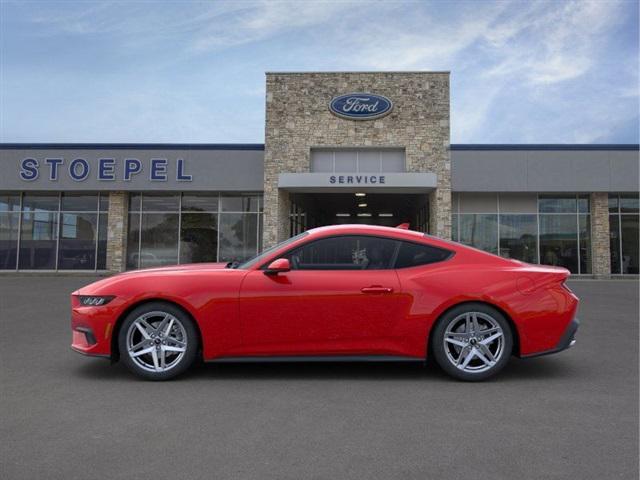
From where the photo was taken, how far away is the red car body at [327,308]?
4570mm

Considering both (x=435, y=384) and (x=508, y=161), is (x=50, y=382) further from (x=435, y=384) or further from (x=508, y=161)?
(x=508, y=161)

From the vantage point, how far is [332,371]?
198 inches

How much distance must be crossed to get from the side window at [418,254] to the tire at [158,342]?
6.50 ft

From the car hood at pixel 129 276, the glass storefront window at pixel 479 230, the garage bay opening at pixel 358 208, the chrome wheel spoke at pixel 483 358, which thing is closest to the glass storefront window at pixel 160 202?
the garage bay opening at pixel 358 208

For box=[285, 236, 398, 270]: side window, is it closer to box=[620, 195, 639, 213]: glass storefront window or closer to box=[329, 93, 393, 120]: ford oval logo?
box=[329, 93, 393, 120]: ford oval logo

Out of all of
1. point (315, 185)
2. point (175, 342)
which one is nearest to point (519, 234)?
point (315, 185)

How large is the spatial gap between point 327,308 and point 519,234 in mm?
19040

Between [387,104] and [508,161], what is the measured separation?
526cm

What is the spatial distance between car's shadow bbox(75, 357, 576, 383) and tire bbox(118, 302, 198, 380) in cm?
18

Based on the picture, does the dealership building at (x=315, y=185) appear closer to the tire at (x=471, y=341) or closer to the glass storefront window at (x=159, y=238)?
the glass storefront window at (x=159, y=238)

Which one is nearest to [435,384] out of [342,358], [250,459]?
[342,358]

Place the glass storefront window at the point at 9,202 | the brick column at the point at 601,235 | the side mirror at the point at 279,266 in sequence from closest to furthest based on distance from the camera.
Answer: the side mirror at the point at 279,266, the brick column at the point at 601,235, the glass storefront window at the point at 9,202

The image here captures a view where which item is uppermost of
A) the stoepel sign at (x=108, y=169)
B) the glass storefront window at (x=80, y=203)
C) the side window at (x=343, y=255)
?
the stoepel sign at (x=108, y=169)

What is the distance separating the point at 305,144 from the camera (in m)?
20.6
